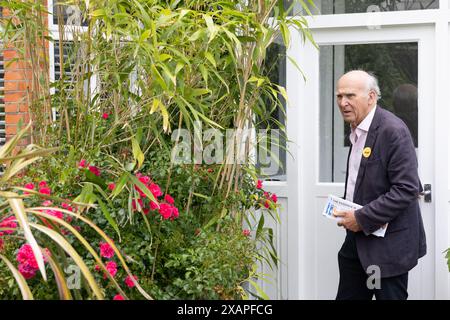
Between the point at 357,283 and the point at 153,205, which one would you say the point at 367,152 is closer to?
the point at 357,283

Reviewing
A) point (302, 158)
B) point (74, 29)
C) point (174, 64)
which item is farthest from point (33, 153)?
point (302, 158)

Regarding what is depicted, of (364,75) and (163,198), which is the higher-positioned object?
(364,75)

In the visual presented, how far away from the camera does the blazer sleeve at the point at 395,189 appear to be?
152 inches

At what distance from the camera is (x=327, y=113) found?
509 cm

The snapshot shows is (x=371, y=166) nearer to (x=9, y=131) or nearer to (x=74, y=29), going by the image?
(x=74, y=29)

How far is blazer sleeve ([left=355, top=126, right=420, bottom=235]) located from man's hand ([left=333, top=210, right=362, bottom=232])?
27mm

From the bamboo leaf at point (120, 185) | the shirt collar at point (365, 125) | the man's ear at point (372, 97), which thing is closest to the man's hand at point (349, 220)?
the shirt collar at point (365, 125)

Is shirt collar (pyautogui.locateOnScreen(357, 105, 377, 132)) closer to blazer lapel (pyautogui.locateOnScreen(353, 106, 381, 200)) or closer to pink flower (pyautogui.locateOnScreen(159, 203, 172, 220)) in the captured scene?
blazer lapel (pyautogui.locateOnScreen(353, 106, 381, 200))

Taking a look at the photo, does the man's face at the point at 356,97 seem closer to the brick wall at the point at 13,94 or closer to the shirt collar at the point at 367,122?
the shirt collar at the point at 367,122

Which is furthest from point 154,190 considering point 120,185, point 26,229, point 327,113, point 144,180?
point 327,113

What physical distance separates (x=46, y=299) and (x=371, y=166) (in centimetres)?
180

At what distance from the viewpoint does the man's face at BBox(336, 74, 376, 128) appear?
13.4 feet

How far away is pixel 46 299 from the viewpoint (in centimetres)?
312

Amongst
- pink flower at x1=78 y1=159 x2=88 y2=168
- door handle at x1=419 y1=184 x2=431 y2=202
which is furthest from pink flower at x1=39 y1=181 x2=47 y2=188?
door handle at x1=419 y1=184 x2=431 y2=202
